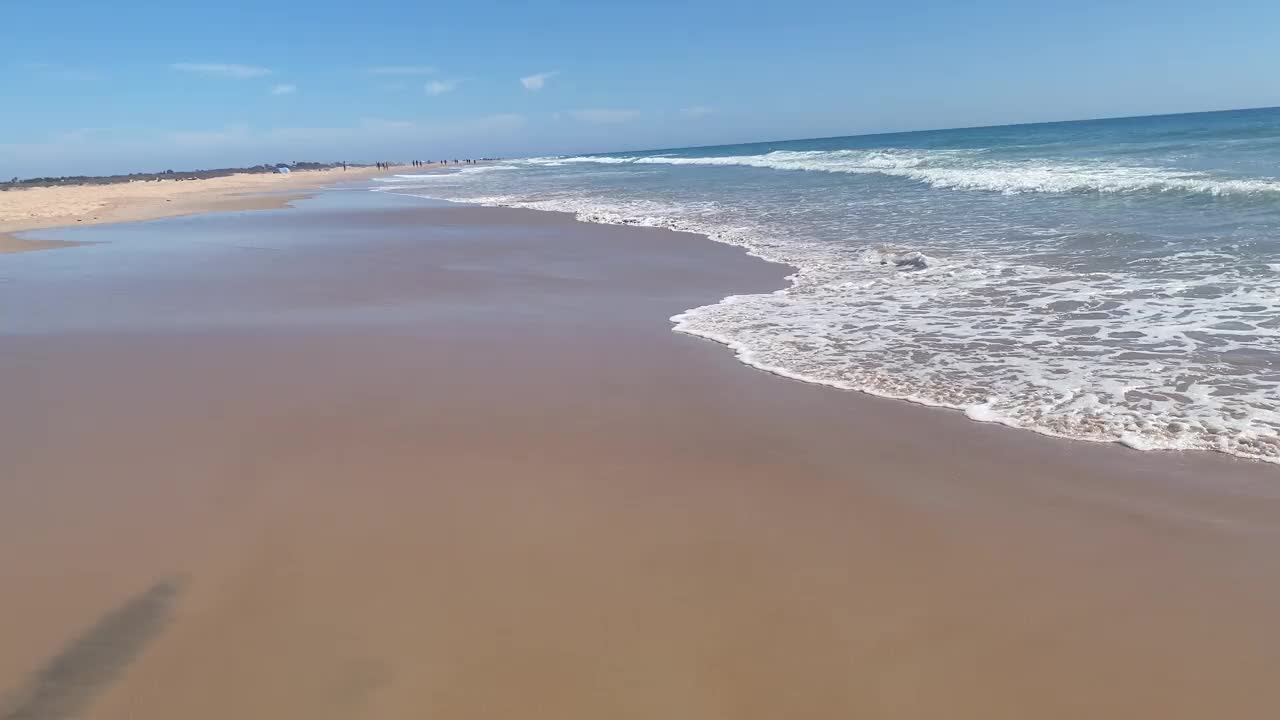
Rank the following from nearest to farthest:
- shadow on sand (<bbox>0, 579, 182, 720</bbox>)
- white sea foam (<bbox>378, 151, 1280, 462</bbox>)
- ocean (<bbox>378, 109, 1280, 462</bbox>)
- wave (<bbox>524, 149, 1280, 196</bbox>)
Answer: shadow on sand (<bbox>0, 579, 182, 720</bbox>) < white sea foam (<bbox>378, 151, 1280, 462</bbox>) < ocean (<bbox>378, 109, 1280, 462</bbox>) < wave (<bbox>524, 149, 1280, 196</bbox>)

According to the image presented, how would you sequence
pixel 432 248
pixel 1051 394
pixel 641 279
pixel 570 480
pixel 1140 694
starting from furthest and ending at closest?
pixel 432 248, pixel 641 279, pixel 1051 394, pixel 570 480, pixel 1140 694

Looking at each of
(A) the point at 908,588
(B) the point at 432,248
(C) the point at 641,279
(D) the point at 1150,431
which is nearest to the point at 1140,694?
(A) the point at 908,588

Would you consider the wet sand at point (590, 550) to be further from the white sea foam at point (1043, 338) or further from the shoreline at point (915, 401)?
the white sea foam at point (1043, 338)

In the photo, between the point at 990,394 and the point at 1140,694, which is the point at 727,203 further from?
the point at 1140,694

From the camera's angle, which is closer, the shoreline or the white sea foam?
the shoreline

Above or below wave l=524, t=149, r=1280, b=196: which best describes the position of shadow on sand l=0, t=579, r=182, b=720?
below

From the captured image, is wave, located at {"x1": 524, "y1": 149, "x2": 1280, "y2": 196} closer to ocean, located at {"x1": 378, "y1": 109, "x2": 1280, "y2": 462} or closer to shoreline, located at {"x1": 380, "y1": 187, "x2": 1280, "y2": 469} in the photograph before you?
ocean, located at {"x1": 378, "y1": 109, "x2": 1280, "y2": 462}

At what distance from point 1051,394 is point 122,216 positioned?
25148 mm

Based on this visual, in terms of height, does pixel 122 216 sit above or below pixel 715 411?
above

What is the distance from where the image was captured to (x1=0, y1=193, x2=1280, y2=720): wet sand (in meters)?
2.50

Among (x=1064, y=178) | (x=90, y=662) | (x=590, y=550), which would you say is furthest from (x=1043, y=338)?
(x=1064, y=178)

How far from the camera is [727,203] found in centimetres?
2131

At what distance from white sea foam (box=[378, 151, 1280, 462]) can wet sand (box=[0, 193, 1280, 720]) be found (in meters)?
0.42

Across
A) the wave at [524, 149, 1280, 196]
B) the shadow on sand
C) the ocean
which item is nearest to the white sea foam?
the ocean
